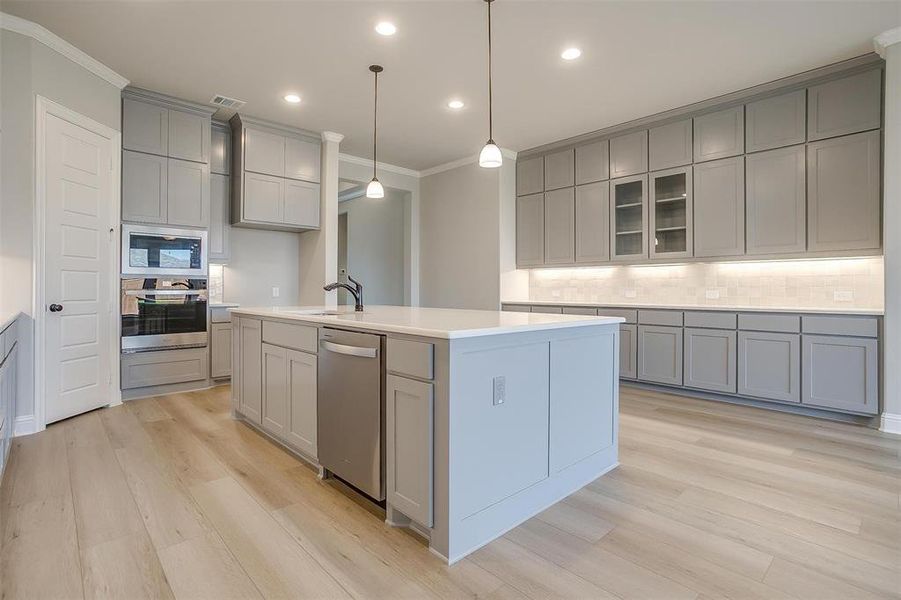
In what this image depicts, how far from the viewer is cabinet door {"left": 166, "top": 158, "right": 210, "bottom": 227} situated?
4316mm

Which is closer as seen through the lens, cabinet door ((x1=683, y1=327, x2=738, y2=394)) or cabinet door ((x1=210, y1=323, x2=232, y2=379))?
cabinet door ((x1=683, y1=327, x2=738, y2=394))

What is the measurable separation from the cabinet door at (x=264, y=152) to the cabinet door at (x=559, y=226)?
10.5 ft

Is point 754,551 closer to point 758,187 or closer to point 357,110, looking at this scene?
point 758,187

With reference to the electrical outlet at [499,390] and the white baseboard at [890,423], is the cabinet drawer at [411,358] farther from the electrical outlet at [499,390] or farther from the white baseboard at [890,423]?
the white baseboard at [890,423]

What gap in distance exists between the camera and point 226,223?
502cm

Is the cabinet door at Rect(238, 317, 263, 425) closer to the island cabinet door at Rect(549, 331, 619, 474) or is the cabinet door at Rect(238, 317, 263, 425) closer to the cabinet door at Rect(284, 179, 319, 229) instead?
the island cabinet door at Rect(549, 331, 619, 474)

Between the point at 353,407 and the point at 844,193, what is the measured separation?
Result: 13.5 ft

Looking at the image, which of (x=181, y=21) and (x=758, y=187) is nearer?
(x=181, y=21)

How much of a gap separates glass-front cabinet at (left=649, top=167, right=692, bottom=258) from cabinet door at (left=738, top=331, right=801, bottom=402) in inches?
41.7

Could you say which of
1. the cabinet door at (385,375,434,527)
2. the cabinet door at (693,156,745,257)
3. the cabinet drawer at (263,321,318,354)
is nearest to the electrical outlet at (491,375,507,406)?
the cabinet door at (385,375,434,527)

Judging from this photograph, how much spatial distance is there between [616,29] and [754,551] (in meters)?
3.18

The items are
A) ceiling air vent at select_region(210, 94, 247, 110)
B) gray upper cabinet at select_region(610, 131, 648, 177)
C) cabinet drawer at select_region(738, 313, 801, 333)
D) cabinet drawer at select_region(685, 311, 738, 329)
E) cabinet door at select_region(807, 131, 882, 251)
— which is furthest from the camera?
gray upper cabinet at select_region(610, 131, 648, 177)

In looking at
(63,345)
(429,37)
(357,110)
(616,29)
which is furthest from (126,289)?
(616,29)

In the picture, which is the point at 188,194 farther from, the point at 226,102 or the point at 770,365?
the point at 770,365
